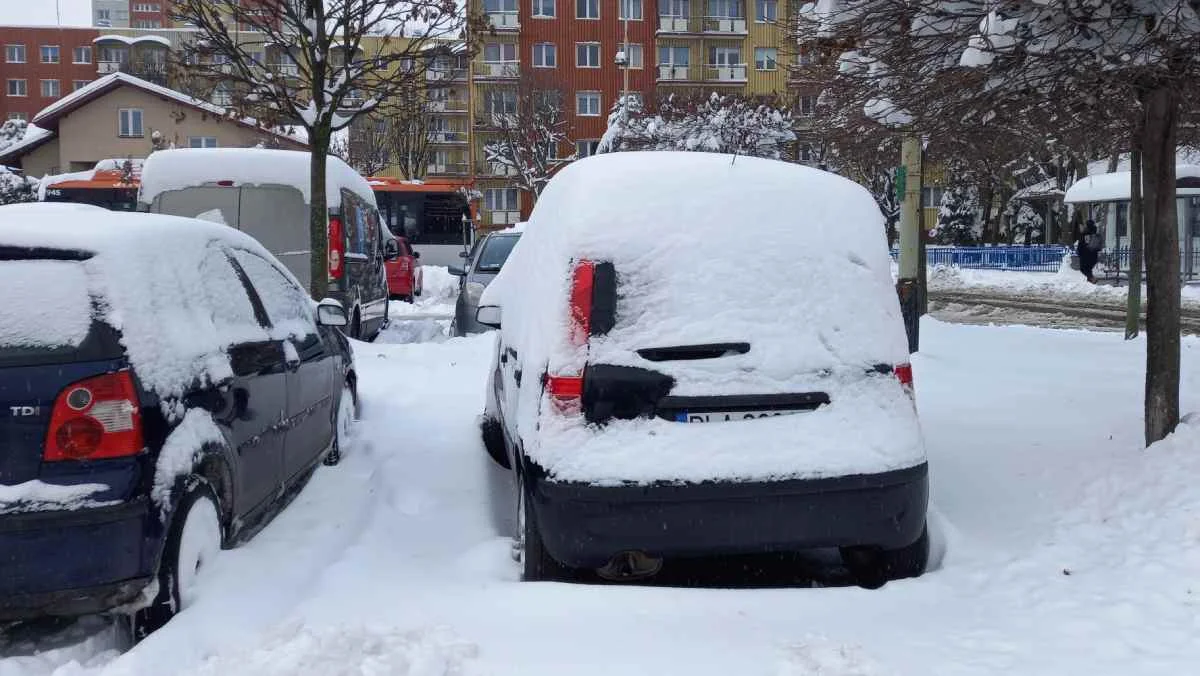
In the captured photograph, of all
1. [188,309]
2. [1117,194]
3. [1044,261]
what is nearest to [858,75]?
[188,309]

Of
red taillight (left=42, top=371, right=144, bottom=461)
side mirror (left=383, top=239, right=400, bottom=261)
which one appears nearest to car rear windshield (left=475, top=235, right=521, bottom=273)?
side mirror (left=383, top=239, right=400, bottom=261)

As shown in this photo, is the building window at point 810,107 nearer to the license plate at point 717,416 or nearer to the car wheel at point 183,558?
the license plate at point 717,416

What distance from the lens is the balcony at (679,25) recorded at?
5444 cm

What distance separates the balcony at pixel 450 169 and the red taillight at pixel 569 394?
56999 millimetres

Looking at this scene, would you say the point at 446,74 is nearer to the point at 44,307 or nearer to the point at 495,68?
the point at 44,307

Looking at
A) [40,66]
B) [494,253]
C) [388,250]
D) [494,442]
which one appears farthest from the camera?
[40,66]

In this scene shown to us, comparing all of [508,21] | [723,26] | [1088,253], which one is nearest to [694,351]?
[1088,253]

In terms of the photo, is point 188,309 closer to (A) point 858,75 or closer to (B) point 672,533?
(B) point 672,533

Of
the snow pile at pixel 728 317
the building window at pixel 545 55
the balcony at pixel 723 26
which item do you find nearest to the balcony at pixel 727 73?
the balcony at pixel 723 26

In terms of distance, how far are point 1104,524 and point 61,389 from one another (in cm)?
441

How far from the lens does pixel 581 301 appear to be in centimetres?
376

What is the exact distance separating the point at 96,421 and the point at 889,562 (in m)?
3.10

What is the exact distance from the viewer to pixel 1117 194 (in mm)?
28891

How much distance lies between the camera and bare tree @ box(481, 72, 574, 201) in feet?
156
